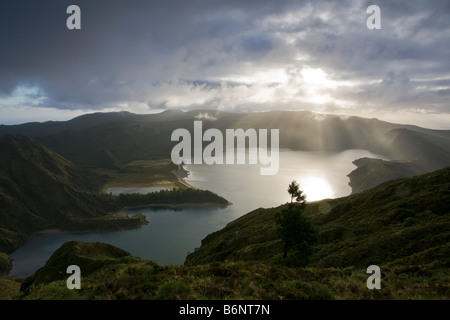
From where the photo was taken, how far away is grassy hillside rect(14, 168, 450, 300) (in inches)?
679

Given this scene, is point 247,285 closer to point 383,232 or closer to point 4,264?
point 383,232

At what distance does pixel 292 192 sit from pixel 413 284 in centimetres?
1575

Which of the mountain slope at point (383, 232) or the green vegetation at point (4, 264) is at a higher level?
the mountain slope at point (383, 232)

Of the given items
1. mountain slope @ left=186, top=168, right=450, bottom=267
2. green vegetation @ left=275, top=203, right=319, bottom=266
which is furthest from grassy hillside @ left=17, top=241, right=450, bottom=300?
mountain slope @ left=186, top=168, right=450, bottom=267

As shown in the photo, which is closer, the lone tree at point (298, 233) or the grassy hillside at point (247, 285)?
the grassy hillside at point (247, 285)

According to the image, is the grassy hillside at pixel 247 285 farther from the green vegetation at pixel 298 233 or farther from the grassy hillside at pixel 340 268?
the green vegetation at pixel 298 233

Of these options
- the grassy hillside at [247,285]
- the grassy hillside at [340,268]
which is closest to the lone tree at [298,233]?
the grassy hillside at [340,268]

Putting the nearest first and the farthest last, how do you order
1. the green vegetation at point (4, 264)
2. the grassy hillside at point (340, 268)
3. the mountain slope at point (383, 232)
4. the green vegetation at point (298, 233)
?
the grassy hillside at point (340, 268) < the mountain slope at point (383, 232) < the green vegetation at point (298, 233) < the green vegetation at point (4, 264)

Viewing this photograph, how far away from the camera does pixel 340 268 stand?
90.8 ft

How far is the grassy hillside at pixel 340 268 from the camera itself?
56.6 feet
